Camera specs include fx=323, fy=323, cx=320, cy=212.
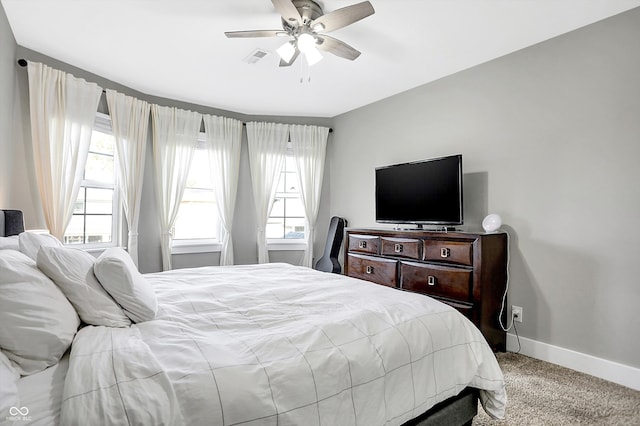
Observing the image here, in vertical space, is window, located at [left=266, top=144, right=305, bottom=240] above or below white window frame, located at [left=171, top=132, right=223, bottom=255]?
above

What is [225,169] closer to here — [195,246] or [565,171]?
[195,246]

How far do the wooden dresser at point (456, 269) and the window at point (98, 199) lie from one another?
3097mm

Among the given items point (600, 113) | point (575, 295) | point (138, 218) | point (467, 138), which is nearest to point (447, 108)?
point (467, 138)

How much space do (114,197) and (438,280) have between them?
3620mm

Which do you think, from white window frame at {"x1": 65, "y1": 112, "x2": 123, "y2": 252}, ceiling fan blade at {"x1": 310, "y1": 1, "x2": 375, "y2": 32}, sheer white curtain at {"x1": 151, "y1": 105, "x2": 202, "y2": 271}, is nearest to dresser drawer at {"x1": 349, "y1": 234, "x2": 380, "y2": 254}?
ceiling fan blade at {"x1": 310, "y1": 1, "x2": 375, "y2": 32}

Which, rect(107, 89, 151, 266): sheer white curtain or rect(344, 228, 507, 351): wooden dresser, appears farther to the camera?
rect(107, 89, 151, 266): sheer white curtain

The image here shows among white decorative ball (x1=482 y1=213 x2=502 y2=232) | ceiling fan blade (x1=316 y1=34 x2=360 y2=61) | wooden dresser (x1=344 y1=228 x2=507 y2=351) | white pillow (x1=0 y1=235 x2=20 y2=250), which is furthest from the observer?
white decorative ball (x1=482 y1=213 x2=502 y2=232)

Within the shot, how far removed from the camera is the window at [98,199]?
348cm

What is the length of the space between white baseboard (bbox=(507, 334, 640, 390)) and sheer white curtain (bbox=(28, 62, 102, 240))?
433 centimetres

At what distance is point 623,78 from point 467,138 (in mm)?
1194

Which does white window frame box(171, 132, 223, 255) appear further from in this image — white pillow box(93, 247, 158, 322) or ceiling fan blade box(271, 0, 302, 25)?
white pillow box(93, 247, 158, 322)

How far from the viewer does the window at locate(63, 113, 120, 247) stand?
3.48 meters

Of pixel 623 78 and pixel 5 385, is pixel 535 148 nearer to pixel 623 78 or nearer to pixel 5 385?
pixel 623 78

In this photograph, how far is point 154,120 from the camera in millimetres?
Result: 3980
